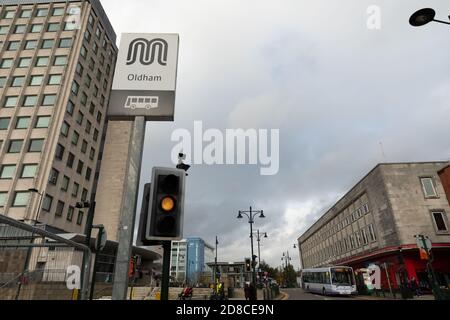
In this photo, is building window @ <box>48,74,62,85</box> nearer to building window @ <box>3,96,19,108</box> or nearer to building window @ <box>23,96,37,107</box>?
building window @ <box>23,96,37,107</box>

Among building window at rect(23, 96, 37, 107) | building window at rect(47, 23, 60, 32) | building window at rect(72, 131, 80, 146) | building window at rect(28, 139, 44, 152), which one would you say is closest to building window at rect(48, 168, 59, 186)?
building window at rect(28, 139, 44, 152)

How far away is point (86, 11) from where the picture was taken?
42.0m

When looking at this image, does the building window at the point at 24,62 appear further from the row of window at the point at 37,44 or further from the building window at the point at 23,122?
the building window at the point at 23,122

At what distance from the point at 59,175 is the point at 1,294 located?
31584 millimetres

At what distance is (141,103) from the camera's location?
4570 millimetres

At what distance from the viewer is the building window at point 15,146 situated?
31.9 m

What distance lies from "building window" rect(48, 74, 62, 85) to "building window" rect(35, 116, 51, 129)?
16.1 feet

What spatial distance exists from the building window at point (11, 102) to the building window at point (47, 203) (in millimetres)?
12063

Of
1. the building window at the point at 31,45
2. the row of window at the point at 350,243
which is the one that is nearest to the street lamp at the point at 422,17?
the row of window at the point at 350,243

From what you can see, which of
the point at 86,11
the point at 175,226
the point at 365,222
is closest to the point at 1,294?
the point at 175,226

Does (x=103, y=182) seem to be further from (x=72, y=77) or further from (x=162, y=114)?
(x=162, y=114)

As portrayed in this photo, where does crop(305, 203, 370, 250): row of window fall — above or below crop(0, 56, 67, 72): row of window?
below

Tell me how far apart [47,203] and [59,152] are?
5809 millimetres

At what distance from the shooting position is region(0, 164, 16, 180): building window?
30.8m
